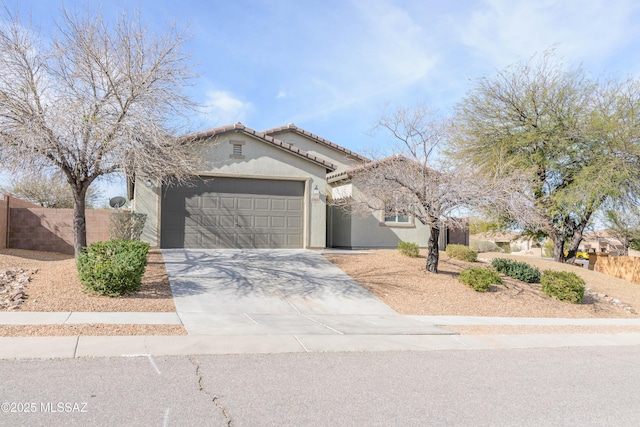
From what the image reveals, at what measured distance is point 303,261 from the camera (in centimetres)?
1554

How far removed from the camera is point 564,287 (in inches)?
535

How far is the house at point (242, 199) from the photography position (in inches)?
662

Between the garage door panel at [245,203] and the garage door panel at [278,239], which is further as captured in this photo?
the garage door panel at [278,239]

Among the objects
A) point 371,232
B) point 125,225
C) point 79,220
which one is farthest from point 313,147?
point 79,220

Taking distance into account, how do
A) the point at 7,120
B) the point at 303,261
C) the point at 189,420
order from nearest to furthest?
the point at 189,420
the point at 7,120
the point at 303,261

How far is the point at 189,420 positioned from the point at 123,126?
28.8ft

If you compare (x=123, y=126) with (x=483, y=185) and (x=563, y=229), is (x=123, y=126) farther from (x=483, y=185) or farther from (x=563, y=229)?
(x=563, y=229)

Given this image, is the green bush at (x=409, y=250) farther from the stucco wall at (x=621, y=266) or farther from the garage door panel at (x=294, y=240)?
the stucco wall at (x=621, y=266)

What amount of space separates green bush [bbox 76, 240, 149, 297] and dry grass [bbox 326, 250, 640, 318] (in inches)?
238

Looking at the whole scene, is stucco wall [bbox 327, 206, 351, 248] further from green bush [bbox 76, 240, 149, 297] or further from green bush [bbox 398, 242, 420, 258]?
green bush [bbox 76, 240, 149, 297]

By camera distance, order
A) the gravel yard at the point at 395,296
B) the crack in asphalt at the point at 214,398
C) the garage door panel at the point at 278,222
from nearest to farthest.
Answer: the crack in asphalt at the point at 214,398, the gravel yard at the point at 395,296, the garage door panel at the point at 278,222

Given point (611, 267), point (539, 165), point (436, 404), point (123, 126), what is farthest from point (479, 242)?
point (436, 404)

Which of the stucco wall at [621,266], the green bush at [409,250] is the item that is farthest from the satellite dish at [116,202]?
the stucco wall at [621,266]

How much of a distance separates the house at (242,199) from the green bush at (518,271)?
601 cm
